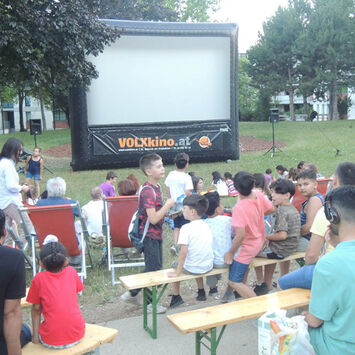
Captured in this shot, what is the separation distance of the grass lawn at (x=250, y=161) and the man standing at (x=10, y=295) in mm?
2484

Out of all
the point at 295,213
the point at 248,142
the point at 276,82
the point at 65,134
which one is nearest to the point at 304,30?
the point at 276,82

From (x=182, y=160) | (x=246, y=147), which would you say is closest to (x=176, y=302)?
(x=182, y=160)

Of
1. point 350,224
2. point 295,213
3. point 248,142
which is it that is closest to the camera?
point 350,224

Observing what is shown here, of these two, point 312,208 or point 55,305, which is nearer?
point 55,305

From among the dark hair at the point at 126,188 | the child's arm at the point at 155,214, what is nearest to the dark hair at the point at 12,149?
the dark hair at the point at 126,188

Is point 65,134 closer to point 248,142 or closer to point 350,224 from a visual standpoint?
point 248,142

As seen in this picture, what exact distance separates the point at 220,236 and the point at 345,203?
2.23 meters

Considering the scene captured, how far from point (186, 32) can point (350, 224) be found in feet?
44.5

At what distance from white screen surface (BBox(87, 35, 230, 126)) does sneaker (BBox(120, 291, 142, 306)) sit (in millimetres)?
10709

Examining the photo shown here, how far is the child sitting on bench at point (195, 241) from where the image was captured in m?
4.26

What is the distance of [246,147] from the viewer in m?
23.1

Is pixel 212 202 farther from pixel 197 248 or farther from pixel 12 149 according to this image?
pixel 12 149

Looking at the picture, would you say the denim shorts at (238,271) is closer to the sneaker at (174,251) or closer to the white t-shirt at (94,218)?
the sneaker at (174,251)

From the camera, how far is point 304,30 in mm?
39562
